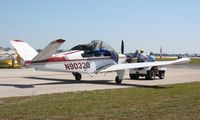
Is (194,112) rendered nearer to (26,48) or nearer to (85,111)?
(85,111)

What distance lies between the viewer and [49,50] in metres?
17.4

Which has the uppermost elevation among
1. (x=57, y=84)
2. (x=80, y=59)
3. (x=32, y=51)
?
(x=32, y=51)

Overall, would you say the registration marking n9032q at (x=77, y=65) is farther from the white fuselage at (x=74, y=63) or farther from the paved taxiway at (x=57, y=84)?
the paved taxiway at (x=57, y=84)

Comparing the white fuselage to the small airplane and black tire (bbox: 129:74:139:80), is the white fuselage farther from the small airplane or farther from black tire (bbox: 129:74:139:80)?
black tire (bbox: 129:74:139:80)

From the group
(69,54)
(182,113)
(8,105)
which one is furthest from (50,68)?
(182,113)

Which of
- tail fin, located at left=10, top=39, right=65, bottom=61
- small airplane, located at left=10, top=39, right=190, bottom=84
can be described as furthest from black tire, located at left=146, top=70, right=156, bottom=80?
tail fin, located at left=10, top=39, right=65, bottom=61

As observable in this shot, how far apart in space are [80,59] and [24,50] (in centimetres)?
319

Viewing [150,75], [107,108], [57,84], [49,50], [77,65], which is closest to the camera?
[107,108]

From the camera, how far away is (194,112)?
30.1 feet

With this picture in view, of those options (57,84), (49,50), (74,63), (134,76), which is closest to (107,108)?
(49,50)

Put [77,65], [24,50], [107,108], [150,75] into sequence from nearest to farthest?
[107,108] → [24,50] → [77,65] → [150,75]

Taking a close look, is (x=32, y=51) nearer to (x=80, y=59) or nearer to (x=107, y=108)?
(x=80, y=59)

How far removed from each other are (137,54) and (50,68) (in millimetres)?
8809

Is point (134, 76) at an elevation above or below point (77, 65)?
below
